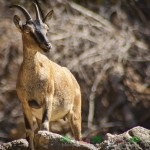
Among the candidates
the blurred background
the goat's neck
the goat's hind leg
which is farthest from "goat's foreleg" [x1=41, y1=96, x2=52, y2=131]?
the blurred background

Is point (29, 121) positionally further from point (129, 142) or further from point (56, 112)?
point (129, 142)

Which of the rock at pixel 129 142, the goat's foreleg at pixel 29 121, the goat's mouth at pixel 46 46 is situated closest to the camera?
the rock at pixel 129 142

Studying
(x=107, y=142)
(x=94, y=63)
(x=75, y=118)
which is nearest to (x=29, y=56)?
(x=75, y=118)

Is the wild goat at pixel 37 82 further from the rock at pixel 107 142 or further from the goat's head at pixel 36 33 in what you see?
the rock at pixel 107 142

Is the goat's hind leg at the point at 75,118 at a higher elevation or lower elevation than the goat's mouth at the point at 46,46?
lower

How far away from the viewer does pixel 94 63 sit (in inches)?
642

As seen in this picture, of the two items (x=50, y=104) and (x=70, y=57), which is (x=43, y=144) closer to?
(x=50, y=104)

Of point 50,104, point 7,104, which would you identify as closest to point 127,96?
point 7,104

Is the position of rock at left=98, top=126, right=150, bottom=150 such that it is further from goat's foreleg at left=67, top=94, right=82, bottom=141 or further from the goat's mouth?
goat's foreleg at left=67, top=94, right=82, bottom=141

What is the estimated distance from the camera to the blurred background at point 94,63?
1595cm

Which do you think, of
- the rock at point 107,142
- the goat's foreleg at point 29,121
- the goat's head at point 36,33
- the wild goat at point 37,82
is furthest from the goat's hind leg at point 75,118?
the rock at point 107,142

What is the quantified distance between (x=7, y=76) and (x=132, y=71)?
271cm

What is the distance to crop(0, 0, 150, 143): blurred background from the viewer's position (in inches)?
628

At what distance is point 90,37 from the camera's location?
16.3 metres
